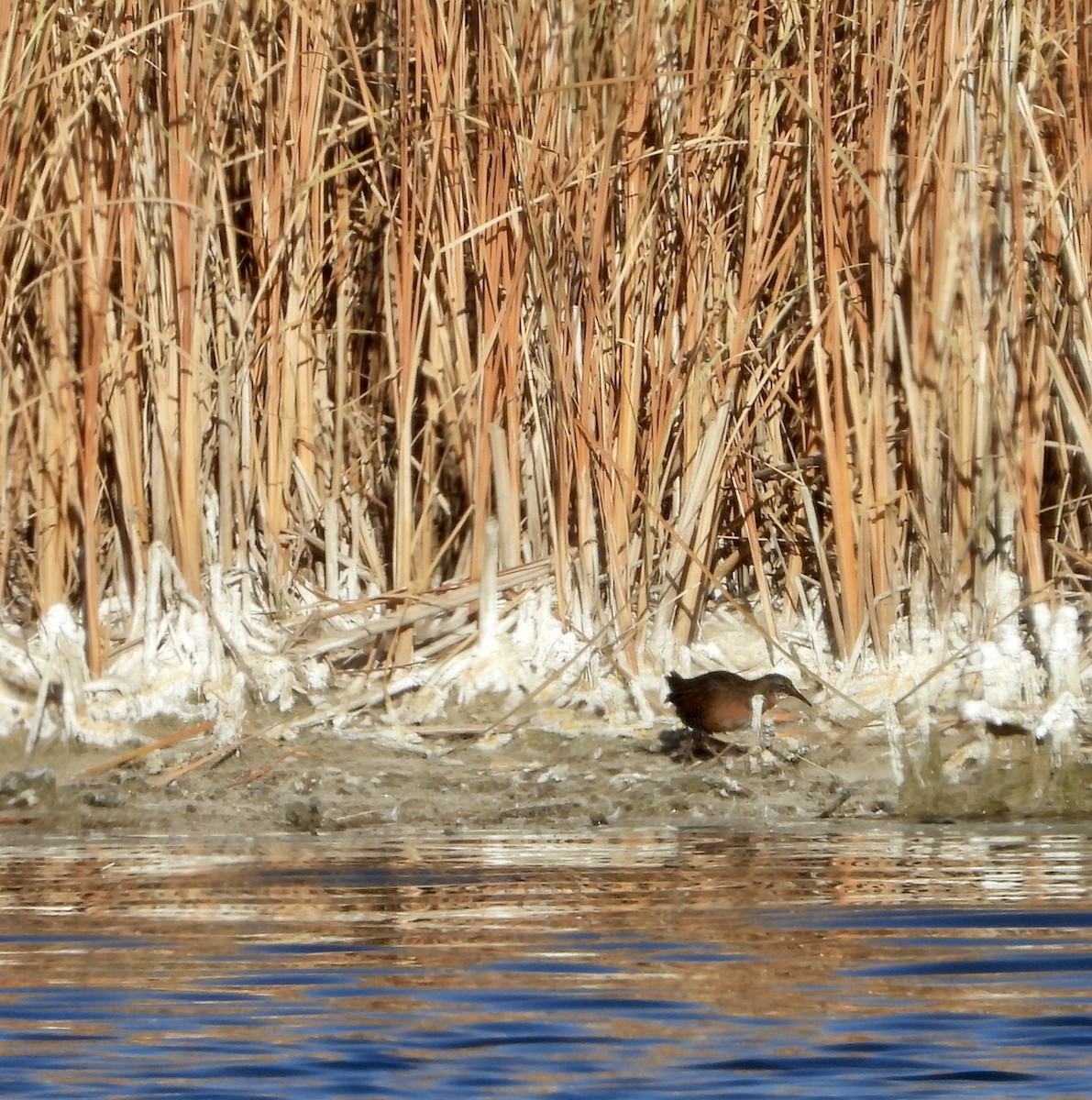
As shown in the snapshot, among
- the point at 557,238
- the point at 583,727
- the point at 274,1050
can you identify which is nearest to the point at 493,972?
the point at 274,1050

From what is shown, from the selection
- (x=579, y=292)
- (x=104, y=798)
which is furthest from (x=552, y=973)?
(x=579, y=292)

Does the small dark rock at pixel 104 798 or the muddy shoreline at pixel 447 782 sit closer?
the muddy shoreline at pixel 447 782

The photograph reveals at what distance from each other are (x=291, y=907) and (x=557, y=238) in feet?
8.23

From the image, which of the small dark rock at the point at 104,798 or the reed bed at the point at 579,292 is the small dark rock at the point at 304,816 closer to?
the small dark rock at the point at 104,798

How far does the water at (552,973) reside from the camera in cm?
295

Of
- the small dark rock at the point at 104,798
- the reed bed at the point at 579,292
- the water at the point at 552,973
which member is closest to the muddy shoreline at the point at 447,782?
the small dark rock at the point at 104,798

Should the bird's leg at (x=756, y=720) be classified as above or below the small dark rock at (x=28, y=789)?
above

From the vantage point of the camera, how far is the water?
2.95 m

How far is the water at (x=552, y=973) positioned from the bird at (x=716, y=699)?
92cm

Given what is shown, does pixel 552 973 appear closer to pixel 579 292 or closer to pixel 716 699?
pixel 716 699

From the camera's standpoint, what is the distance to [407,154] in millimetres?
6145

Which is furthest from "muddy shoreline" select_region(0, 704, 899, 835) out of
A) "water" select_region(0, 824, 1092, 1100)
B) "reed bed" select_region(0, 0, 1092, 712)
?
"water" select_region(0, 824, 1092, 1100)

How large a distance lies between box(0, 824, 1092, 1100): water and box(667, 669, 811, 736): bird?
92 cm

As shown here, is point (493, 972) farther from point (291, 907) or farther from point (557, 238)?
point (557, 238)
